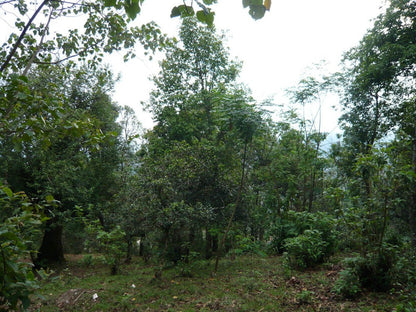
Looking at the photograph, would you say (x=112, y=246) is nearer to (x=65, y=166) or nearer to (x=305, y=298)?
(x=65, y=166)

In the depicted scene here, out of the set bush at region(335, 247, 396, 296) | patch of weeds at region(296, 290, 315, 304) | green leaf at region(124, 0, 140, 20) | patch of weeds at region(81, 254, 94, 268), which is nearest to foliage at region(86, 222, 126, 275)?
patch of weeds at region(81, 254, 94, 268)

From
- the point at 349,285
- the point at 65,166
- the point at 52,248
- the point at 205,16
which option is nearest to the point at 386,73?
the point at 349,285

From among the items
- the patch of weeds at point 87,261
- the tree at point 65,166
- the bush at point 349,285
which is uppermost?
the tree at point 65,166

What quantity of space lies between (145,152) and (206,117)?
308cm

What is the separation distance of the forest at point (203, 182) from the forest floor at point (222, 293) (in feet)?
0.15

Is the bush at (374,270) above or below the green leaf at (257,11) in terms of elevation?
below

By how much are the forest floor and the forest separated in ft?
0.15

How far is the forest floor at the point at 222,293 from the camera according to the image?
14.4ft

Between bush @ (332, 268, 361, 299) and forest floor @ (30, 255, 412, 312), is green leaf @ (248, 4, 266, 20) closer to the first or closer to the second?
forest floor @ (30, 255, 412, 312)

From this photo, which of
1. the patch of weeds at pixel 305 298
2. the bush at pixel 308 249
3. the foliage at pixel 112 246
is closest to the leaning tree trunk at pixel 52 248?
the foliage at pixel 112 246

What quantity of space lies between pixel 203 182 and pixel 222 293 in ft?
10.1

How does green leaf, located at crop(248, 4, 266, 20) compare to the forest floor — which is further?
the forest floor

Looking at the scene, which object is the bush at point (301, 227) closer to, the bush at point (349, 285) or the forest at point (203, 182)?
the forest at point (203, 182)

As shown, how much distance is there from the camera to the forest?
260cm
